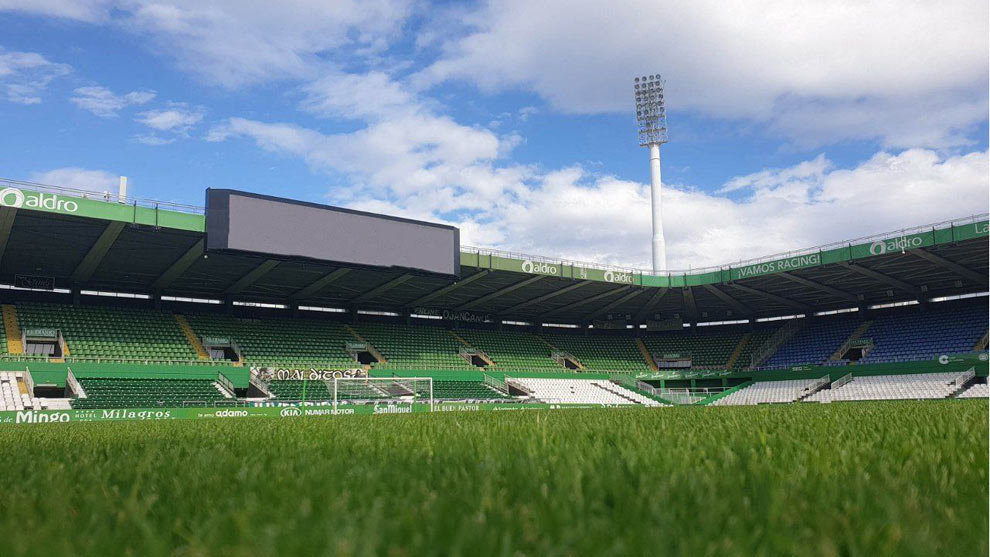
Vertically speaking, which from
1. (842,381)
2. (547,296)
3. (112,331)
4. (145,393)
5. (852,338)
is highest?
(547,296)

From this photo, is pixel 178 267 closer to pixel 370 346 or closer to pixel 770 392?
pixel 370 346

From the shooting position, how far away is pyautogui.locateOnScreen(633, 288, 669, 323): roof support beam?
45.3 metres

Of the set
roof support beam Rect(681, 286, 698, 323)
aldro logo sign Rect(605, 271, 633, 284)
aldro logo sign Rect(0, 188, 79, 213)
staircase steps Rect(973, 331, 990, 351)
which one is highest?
aldro logo sign Rect(0, 188, 79, 213)

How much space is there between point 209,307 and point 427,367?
14.2 m

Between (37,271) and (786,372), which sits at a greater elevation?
(37,271)

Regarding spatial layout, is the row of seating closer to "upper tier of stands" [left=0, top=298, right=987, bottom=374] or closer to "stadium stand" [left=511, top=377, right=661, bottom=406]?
"upper tier of stands" [left=0, top=298, right=987, bottom=374]

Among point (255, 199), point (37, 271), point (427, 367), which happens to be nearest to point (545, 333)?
point (427, 367)

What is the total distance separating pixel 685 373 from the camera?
48.4 m

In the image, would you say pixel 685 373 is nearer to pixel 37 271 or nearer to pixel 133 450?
pixel 37 271

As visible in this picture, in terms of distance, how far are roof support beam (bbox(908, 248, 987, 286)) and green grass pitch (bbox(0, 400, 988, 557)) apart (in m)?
36.8

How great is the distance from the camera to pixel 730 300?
156 feet

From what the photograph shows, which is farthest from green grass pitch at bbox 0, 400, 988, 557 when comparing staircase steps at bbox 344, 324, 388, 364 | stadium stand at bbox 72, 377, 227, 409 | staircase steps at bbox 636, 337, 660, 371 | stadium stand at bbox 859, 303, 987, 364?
staircase steps at bbox 636, 337, 660, 371

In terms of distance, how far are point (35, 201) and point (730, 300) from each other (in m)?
42.4

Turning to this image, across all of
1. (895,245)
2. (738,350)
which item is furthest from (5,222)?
(738,350)
